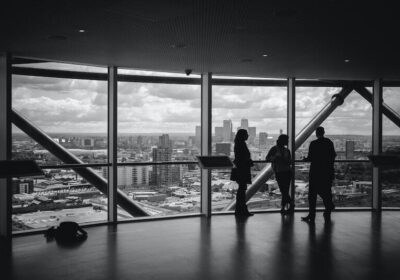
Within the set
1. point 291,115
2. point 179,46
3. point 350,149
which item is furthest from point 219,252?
point 350,149

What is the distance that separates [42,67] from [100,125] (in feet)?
5.33

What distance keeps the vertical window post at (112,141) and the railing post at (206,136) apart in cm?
204

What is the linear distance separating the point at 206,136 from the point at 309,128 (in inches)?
115

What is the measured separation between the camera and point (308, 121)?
9500mm

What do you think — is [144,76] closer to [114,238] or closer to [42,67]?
[42,67]

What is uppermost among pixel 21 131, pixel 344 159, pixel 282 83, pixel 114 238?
pixel 282 83

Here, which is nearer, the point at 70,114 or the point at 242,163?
the point at 70,114

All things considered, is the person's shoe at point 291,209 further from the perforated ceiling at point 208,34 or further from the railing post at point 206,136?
the perforated ceiling at point 208,34

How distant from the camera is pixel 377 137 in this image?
30.6 ft

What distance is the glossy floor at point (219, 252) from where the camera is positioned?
178 inches

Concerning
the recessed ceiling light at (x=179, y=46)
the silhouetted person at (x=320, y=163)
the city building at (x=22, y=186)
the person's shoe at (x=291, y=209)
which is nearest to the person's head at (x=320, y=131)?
the silhouetted person at (x=320, y=163)

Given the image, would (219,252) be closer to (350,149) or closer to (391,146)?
(350,149)

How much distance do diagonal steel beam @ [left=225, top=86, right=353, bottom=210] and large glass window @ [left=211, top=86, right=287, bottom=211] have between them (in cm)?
13

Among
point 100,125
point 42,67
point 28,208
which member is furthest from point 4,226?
point 42,67
